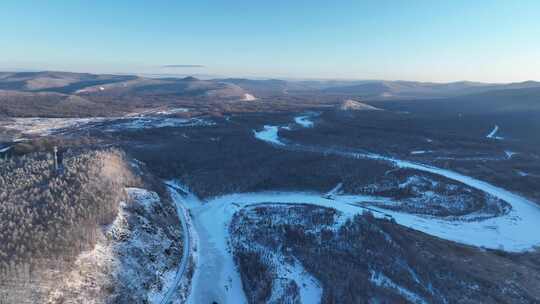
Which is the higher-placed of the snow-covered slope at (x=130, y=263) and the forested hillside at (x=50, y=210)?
the forested hillside at (x=50, y=210)

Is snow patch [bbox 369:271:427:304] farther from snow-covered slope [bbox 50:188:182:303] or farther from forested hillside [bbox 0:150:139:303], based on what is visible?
forested hillside [bbox 0:150:139:303]

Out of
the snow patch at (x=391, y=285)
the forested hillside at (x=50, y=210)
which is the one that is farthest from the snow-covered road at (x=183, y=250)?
the snow patch at (x=391, y=285)

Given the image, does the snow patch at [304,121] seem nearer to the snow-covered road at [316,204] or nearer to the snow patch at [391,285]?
the snow-covered road at [316,204]

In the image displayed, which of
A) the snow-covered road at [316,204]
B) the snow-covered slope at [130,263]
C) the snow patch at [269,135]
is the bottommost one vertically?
the snow-covered road at [316,204]

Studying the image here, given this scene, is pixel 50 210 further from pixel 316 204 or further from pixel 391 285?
pixel 316 204

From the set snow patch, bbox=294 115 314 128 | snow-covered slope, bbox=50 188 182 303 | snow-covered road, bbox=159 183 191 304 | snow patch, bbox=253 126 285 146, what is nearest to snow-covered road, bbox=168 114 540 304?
snow-covered road, bbox=159 183 191 304

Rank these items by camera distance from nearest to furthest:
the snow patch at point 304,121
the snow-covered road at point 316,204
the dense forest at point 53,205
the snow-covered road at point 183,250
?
the dense forest at point 53,205 → the snow-covered road at point 183,250 → the snow-covered road at point 316,204 → the snow patch at point 304,121

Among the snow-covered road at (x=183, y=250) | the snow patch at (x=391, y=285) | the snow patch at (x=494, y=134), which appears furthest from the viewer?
the snow patch at (x=494, y=134)

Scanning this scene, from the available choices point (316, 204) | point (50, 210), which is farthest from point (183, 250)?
point (316, 204)

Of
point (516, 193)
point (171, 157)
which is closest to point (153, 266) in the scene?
point (171, 157)

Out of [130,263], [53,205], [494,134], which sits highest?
[53,205]

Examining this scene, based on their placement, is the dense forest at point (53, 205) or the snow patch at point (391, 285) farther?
the snow patch at point (391, 285)
